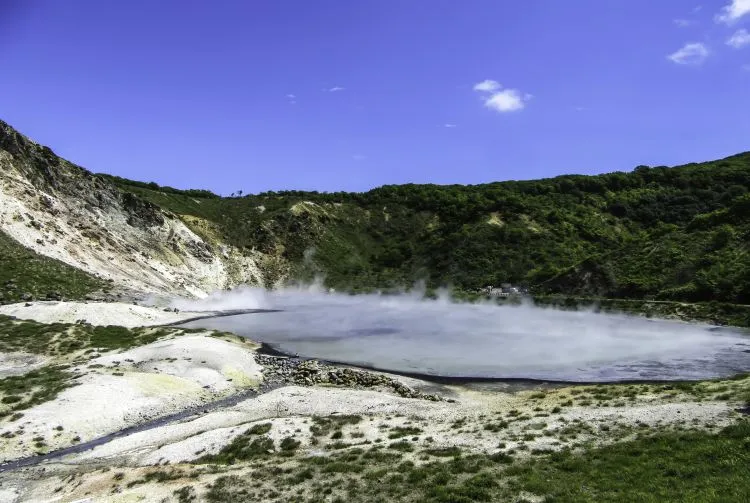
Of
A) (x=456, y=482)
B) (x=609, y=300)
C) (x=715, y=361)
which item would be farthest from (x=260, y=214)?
(x=456, y=482)

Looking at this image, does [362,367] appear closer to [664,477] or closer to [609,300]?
[664,477]

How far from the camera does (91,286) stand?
59.3 metres

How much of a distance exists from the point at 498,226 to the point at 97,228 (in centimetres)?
7331

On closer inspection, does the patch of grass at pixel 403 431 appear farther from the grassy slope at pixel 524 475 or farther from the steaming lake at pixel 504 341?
the steaming lake at pixel 504 341

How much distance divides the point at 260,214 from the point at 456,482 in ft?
326

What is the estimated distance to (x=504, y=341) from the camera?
48.3 m

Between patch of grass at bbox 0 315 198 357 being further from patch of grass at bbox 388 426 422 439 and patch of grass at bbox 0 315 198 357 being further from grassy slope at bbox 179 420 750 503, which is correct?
patch of grass at bbox 388 426 422 439

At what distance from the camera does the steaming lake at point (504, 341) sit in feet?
119

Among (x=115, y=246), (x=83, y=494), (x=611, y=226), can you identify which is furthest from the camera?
(x=611, y=226)

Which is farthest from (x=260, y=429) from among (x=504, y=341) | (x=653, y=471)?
(x=504, y=341)

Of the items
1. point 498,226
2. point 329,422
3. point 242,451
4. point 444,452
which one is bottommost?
point 242,451

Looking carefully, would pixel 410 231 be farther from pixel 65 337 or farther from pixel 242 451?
pixel 242 451

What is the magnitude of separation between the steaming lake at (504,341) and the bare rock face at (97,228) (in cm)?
1828

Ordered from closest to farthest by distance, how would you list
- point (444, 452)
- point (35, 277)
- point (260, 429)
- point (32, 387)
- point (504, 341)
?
point (444, 452)
point (260, 429)
point (32, 387)
point (504, 341)
point (35, 277)
